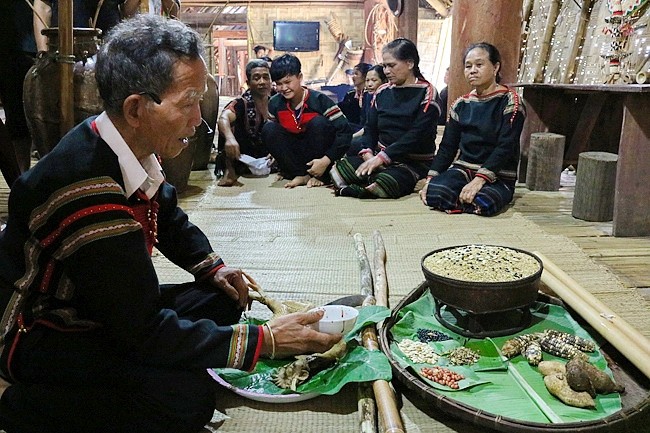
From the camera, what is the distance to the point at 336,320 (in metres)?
1.78

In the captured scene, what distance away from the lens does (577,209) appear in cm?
367

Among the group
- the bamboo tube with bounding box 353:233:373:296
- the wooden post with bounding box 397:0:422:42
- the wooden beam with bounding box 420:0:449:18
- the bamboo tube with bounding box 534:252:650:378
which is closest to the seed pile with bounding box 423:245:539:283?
the bamboo tube with bounding box 534:252:650:378

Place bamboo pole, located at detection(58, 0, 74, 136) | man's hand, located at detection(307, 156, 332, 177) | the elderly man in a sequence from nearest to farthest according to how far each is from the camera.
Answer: the elderly man, bamboo pole, located at detection(58, 0, 74, 136), man's hand, located at detection(307, 156, 332, 177)

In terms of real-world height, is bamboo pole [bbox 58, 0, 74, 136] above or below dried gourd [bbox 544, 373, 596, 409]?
above

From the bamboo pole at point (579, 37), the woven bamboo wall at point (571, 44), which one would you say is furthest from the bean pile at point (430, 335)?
the bamboo pole at point (579, 37)

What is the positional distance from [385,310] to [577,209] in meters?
2.21

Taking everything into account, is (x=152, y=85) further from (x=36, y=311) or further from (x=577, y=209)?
(x=577, y=209)

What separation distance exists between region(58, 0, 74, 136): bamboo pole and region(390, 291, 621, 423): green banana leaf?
2.16 metres

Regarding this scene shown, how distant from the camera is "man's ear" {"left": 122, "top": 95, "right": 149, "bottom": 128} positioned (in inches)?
52.7

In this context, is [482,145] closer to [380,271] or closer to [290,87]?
[290,87]

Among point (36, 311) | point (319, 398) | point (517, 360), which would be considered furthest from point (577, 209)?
point (36, 311)

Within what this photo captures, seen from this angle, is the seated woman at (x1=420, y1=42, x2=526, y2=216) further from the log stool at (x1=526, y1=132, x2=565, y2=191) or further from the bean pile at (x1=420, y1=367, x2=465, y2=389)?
the bean pile at (x1=420, y1=367, x2=465, y2=389)

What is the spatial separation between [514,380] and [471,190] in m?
2.16

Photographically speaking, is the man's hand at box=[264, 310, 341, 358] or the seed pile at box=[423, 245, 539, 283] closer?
the man's hand at box=[264, 310, 341, 358]
